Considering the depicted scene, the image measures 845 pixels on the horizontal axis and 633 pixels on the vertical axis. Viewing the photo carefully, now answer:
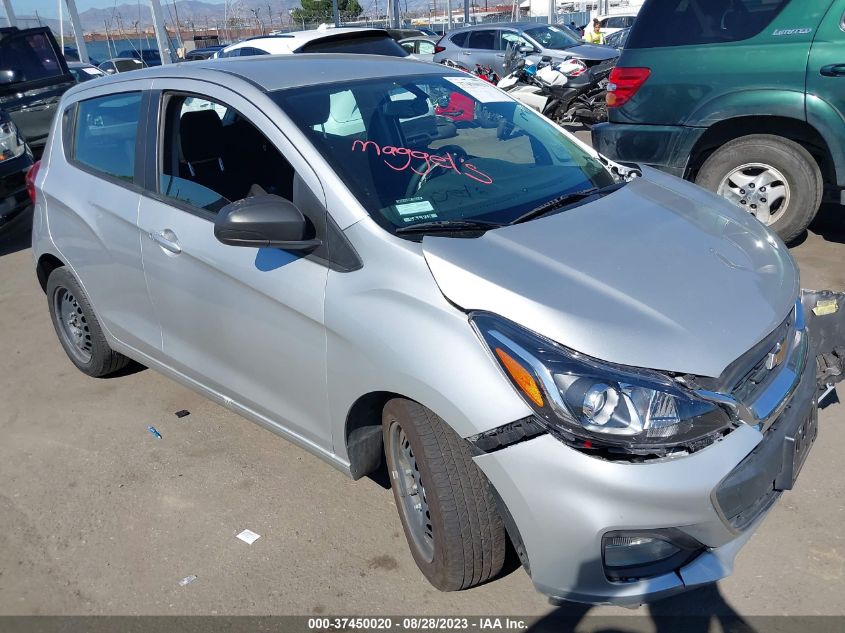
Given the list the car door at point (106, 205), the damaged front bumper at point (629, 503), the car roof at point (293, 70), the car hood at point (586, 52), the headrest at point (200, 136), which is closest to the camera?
the damaged front bumper at point (629, 503)

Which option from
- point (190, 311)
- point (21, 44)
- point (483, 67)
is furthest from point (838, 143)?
point (483, 67)

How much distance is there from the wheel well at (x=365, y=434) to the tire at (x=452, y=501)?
Answer: 3.7 inches

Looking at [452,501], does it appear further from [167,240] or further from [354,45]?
[354,45]

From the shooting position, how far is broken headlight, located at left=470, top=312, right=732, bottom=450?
200 centimetres

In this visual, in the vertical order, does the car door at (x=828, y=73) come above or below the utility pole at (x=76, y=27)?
above

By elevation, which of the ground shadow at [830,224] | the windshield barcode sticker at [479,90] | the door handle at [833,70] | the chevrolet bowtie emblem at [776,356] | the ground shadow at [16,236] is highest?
the windshield barcode sticker at [479,90]

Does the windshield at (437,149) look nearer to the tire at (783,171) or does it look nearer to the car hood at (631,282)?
the car hood at (631,282)

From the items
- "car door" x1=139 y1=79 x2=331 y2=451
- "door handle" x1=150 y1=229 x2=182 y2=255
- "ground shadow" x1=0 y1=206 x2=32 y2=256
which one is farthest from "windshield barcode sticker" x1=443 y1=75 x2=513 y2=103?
"ground shadow" x1=0 y1=206 x2=32 y2=256

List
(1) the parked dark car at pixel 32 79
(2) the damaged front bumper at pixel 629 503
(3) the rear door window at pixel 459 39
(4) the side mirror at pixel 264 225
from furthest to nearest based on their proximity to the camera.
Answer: (3) the rear door window at pixel 459 39
(1) the parked dark car at pixel 32 79
(4) the side mirror at pixel 264 225
(2) the damaged front bumper at pixel 629 503

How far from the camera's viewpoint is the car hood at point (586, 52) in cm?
1477

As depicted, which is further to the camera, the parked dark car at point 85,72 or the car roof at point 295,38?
the parked dark car at point 85,72

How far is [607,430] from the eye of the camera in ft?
6.55

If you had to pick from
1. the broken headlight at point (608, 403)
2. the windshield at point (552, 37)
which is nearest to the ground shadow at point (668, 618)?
the broken headlight at point (608, 403)

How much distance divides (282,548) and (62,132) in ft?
8.73
